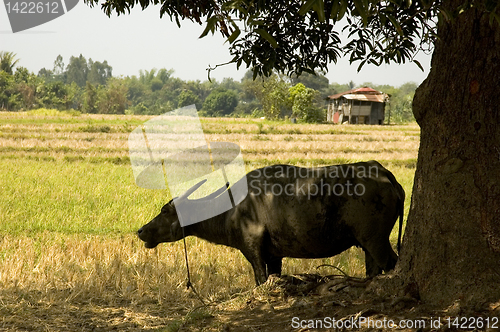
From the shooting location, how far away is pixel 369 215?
12.4 feet

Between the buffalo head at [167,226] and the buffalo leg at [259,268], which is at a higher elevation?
the buffalo head at [167,226]

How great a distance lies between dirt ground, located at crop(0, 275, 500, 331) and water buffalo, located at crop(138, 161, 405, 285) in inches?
12.3

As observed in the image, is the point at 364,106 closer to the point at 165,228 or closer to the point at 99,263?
the point at 99,263

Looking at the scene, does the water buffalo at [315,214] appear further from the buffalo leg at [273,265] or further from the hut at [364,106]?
the hut at [364,106]

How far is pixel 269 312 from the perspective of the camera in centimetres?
362

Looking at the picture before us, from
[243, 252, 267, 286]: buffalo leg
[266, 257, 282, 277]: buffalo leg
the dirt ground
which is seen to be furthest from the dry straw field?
[266, 257, 282, 277]: buffalo leg

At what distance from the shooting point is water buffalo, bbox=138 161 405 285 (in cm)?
380

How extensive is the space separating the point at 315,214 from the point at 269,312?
0.87m

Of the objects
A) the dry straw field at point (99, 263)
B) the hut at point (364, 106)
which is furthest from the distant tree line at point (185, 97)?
the dry straw field at point (99, 263)

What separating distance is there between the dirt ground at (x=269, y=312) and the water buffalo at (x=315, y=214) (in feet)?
1.03

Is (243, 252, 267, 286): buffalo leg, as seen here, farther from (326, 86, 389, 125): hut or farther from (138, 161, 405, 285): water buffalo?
(326, 86, 389, 125): hut

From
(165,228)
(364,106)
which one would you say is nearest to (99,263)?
(165,228)

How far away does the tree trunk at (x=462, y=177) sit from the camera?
3.02m

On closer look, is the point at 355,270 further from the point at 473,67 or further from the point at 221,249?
the point at 473,67
